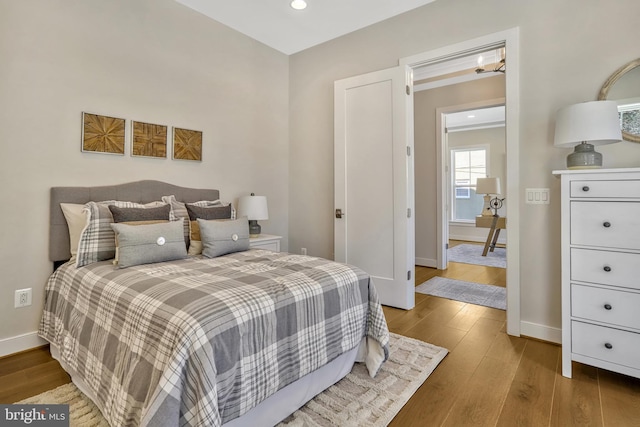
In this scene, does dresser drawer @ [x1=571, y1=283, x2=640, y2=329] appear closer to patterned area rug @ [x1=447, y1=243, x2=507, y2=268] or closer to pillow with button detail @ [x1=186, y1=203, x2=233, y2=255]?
pillow with button detail @ [x1=186, y1=203, x2=233, y2=255]

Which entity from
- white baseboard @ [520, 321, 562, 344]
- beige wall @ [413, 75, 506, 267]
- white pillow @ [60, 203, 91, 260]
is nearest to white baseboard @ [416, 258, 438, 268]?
beige wall @ [413, 75, 506, 267]

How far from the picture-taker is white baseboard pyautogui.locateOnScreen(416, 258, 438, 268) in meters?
4.78

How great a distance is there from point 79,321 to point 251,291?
105 cm

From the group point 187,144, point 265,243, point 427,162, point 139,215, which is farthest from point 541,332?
point 187,144

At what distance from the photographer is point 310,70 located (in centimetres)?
383

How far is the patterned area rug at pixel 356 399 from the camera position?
1517mm

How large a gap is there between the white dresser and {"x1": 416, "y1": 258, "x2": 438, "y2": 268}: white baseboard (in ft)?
9.36

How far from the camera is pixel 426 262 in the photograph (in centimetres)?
486

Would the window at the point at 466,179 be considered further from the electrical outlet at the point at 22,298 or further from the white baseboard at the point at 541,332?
the electrical outlet at the point at 22,298

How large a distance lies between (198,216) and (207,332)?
1614 mm

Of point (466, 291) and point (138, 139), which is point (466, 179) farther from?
point (138, 139)

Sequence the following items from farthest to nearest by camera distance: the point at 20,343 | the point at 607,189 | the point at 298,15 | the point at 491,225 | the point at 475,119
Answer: the point at 475,119 → the point at 491,225 → the point at 298,15 → the point at 20,343 → the point at 607,189

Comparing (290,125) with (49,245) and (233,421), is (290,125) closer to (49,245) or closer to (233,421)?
(49,245)

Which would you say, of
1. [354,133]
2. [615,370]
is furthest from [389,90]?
[615,370]
